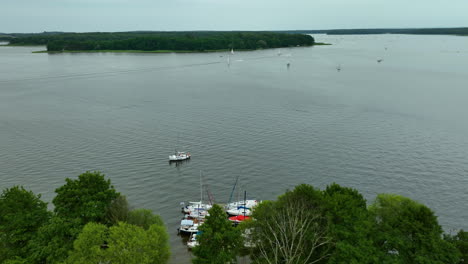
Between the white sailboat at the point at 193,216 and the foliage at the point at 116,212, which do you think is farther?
the white sailboat at the point at 193,216

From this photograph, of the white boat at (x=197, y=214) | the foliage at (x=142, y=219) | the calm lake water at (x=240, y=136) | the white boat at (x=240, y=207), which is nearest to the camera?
the foliage at (x=142, y=219)

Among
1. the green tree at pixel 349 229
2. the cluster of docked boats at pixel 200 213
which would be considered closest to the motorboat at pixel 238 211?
the cluster of docked boats at pixel 200 213

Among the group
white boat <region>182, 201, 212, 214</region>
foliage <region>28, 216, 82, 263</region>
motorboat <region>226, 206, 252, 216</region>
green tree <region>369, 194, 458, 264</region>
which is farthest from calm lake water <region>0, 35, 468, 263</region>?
green tree <region>369, 194, 458, 264</region>

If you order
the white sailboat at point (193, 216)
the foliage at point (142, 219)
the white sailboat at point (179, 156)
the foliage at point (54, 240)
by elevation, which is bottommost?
the white sailboat at point (193, 216)

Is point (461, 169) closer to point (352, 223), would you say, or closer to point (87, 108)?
point (352, 223)

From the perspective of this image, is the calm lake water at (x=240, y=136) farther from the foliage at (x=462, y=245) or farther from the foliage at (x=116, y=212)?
the foliage at (x=462, y=245)

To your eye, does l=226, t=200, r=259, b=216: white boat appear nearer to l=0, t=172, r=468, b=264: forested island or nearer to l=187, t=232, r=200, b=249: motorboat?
l=187, t=232, r=200, b=249: motorboat

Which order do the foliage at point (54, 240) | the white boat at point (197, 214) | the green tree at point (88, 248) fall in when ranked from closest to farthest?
1. the green tree at point (88, 248)
2. the foliage at point (54, 240)
3. the white boat at point (197, 214)

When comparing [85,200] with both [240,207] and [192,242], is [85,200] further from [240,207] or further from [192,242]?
[240,207]
